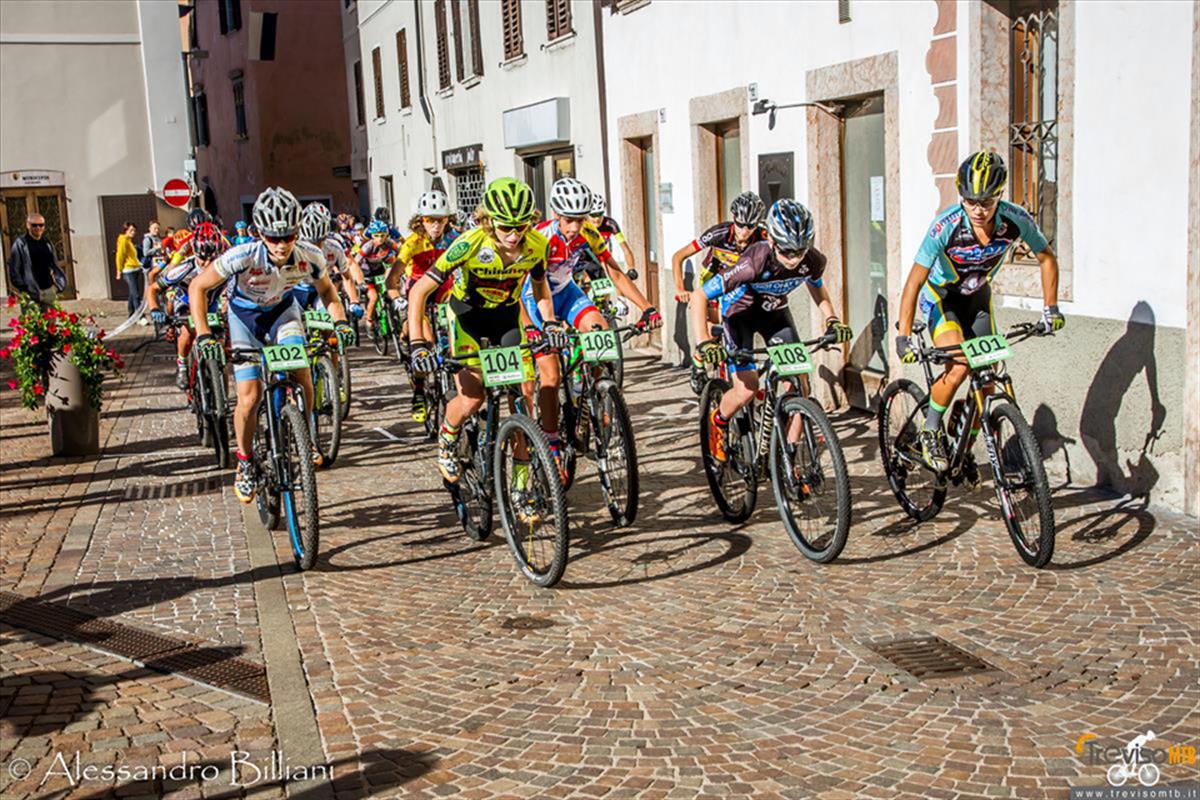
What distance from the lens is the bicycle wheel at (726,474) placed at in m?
7.41

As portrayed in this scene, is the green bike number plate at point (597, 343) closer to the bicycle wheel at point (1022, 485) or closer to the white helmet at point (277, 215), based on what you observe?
the white helmet at point (277, 215)

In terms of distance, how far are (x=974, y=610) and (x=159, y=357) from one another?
15880 millimetres

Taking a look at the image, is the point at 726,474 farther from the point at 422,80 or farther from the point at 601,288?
the point at 422,80

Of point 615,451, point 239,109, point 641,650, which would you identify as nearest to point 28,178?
point 239,109

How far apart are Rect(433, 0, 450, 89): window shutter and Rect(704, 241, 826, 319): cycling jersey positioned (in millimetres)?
18788

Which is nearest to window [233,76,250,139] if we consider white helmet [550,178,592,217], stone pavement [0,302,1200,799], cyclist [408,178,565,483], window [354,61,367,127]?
window [354,61,367,127]

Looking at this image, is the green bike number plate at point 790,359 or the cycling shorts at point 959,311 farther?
the cycling shorts at point 959,311

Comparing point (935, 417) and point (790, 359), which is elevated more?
point (790, 359)

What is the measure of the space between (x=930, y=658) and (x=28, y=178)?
32.1 meters

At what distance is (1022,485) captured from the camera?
6.14 metres

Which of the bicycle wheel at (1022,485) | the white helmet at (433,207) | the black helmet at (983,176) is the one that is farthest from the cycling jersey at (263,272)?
the bicycle wheel at (1022,485)

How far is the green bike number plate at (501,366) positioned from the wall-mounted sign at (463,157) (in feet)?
57.3

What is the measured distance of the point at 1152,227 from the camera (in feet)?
24.2

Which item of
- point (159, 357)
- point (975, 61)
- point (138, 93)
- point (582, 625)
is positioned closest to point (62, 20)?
point (138, 93)
